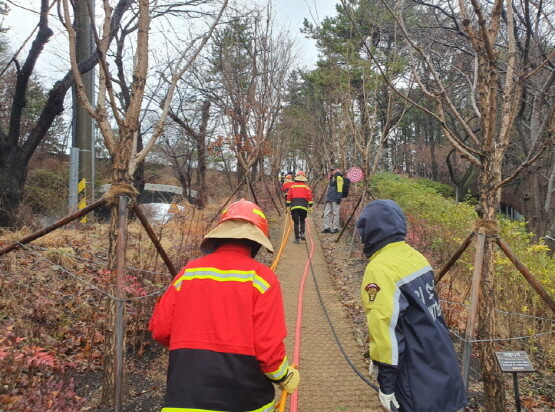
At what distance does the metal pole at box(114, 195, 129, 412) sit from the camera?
2836 mm

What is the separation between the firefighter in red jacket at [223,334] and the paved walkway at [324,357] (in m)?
1.80

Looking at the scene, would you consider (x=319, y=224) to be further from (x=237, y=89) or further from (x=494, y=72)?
(x=494, y=72)

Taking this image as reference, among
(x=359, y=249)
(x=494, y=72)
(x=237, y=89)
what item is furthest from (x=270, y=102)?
(x=494, y=72)

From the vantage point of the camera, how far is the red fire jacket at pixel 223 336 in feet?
6.10

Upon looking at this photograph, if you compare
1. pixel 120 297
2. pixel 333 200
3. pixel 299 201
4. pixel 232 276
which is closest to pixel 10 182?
pixel 120 297

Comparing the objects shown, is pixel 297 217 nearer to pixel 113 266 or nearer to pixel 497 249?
pixel 497 249

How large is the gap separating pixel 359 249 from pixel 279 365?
814cm

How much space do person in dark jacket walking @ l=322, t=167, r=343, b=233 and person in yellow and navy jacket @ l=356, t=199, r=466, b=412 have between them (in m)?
9.33

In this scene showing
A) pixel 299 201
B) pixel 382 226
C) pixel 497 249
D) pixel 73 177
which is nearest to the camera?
pixel 382 226

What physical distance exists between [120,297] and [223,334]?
4.56ft

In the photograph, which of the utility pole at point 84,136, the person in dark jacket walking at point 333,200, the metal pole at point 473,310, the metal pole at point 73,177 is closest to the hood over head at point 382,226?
the metal pole at point 473,310

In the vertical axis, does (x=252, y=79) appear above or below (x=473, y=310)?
above

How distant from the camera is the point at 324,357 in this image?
14.7ft

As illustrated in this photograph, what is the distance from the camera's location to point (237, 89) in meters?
11.9
